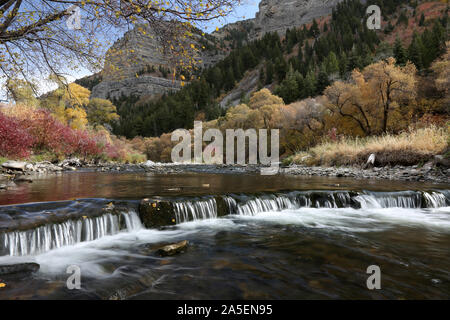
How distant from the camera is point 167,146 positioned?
5191 centimetres

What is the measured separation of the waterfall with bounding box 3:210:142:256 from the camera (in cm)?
337

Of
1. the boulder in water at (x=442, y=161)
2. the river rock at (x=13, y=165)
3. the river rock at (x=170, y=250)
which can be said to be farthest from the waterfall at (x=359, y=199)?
the river rock at (x=13, y=165)

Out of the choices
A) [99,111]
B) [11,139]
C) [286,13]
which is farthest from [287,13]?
[11,139]

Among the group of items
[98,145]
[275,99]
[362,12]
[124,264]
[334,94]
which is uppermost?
[362,12]

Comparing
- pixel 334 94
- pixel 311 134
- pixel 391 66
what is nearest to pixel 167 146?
pixel 311 134

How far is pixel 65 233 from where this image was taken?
12.5 feet

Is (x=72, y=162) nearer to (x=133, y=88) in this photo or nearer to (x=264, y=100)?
(x=264, y=100)

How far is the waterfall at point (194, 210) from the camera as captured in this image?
17.0 ft

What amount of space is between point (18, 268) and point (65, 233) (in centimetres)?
110

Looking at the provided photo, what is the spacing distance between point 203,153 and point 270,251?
1399 inches

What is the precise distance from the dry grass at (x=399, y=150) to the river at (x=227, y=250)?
21.5 feet

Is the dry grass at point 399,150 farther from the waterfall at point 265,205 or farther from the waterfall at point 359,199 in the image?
the waterfall at point 265,205

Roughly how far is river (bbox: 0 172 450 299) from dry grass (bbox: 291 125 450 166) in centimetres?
654
